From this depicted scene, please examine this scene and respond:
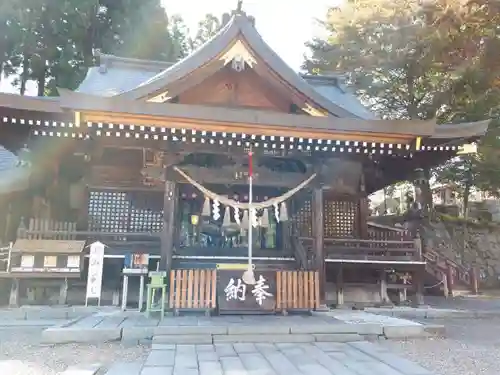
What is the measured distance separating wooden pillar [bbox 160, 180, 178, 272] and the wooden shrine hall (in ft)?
0.10

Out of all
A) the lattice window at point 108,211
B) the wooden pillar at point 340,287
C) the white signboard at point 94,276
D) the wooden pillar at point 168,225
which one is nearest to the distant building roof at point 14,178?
the lattice window at point 108,211

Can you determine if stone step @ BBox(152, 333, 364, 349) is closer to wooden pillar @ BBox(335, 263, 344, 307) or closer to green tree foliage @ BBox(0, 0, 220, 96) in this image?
wooden pillar @ BBox(335, 263, 344, 307)

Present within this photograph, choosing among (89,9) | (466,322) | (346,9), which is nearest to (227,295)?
(466,322)

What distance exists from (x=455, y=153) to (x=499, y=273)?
430 inches

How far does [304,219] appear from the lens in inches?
399

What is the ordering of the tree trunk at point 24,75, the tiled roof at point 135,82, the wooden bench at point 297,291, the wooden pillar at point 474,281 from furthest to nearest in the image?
the tree trunk at point 24,75 → the wooden pillar at point 474,281 → the tiled roof at point 135,82 → the wooden bench at point 297,291

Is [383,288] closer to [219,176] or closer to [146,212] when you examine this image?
[219,176]

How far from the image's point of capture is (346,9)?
52.8 feet

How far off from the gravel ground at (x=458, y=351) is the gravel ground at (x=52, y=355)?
134 inches

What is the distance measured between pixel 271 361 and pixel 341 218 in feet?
21.4

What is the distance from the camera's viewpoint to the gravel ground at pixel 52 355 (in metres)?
4.55

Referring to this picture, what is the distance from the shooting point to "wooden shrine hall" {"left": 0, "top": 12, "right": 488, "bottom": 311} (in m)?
6.90

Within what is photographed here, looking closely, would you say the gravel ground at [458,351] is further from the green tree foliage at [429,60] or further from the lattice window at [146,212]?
the green tree foliage at [429,60]

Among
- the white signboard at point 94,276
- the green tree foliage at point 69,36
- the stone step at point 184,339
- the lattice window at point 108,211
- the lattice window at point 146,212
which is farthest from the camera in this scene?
the green tree foliage at point 69,36
